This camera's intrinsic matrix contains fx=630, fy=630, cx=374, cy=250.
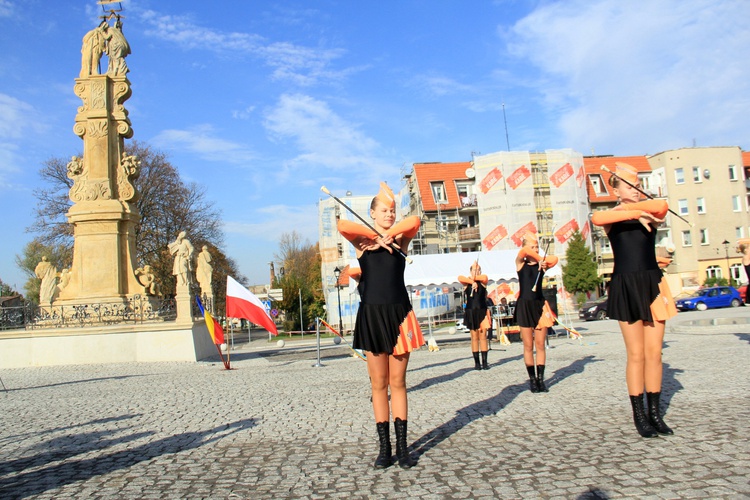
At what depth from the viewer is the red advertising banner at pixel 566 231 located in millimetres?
53156

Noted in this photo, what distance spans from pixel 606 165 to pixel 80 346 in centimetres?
5043

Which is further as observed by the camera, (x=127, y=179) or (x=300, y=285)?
(x=300, y=285)

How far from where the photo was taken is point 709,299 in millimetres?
36625

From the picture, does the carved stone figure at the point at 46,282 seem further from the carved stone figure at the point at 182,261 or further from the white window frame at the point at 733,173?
the white window frame at the point at 733,173

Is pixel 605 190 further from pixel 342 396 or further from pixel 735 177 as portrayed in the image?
pixel 342 396

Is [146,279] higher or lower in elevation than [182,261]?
lower

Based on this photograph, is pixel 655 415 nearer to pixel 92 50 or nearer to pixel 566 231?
pixel 92 50

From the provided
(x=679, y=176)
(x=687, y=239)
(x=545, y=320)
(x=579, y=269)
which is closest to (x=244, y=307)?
(x=545, y=320)

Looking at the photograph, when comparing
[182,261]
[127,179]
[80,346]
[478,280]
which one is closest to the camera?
[478,280]

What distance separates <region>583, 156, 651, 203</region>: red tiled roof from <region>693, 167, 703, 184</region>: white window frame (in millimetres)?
4071

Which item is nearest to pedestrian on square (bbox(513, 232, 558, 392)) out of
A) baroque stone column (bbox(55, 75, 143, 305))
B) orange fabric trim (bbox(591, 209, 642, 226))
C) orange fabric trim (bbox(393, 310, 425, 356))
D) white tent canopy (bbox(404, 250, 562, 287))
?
orange fabric trim (bbox(591, 209, 642, 226))

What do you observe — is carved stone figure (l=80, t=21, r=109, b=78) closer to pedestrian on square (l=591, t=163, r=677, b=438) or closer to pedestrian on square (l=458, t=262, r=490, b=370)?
pedestrian on square (l=458, t=262, r=490, b=370)

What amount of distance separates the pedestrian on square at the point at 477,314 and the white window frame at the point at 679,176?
177ft

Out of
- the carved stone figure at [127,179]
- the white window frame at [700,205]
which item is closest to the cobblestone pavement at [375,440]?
the carved stone figure at [127,179]
